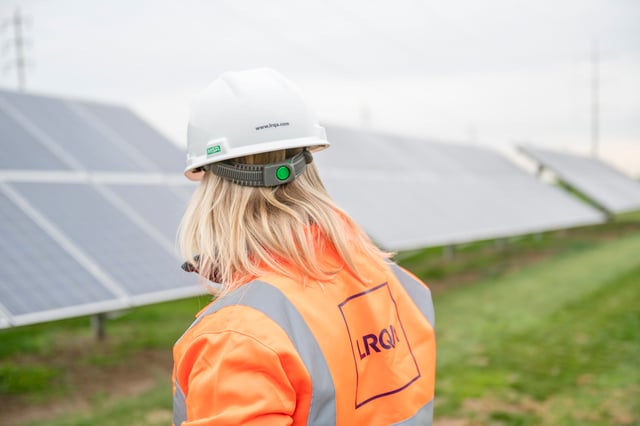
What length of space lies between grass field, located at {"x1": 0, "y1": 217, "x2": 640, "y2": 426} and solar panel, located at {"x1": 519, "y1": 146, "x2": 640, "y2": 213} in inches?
328

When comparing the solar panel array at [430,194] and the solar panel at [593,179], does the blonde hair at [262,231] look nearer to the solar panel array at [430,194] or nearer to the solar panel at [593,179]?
the solar panel array at [430,194]

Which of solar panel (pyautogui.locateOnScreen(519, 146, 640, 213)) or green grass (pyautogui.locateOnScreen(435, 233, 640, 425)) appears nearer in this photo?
green grass (pyautogui.locateOnScreen(435, 233, 640, 425))

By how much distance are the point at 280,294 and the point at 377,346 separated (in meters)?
0.37

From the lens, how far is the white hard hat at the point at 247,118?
1.84m

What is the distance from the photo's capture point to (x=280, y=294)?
1.57 metres

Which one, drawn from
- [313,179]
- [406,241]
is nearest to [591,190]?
[406,241]

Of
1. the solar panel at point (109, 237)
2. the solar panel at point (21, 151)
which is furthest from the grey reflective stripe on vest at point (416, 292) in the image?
the solar panel at point (21, 151)

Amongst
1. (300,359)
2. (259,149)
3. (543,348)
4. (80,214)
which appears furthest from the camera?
(543,348)

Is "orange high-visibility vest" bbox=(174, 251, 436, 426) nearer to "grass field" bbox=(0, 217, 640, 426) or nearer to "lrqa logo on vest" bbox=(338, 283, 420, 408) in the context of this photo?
"lrqa logo on vest" bbox=(338, 283, 420, 408)

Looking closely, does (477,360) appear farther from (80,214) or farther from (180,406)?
(180,406)

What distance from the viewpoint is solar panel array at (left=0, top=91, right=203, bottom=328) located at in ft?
16.7

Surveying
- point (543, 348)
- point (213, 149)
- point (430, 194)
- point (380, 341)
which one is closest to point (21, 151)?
point (213, 149)

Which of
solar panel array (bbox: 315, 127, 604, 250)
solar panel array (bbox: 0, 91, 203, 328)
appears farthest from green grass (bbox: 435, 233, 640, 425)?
solar panel array (bbox: 0, 91, 203, 328)

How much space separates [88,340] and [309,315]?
7739mm
